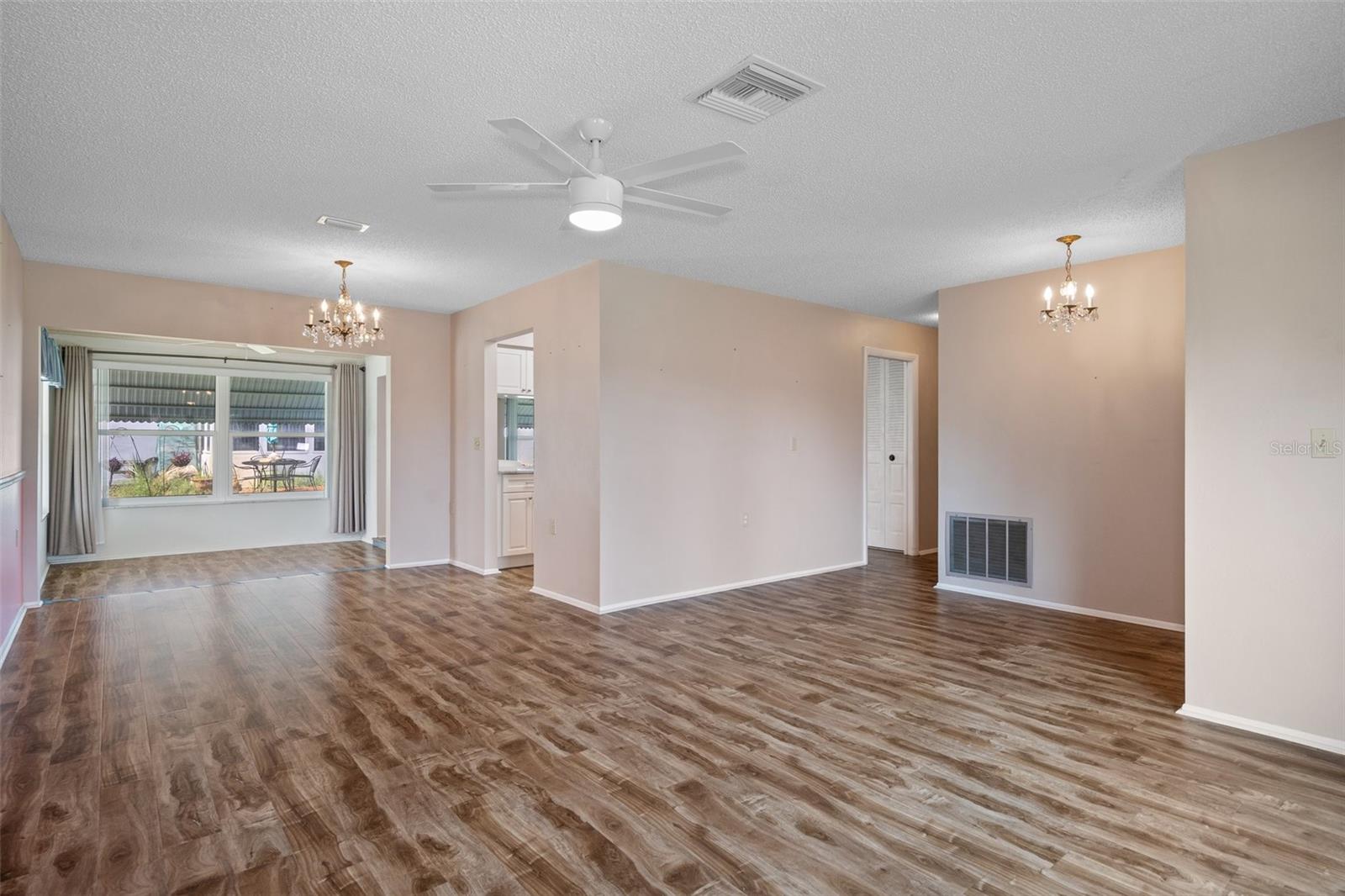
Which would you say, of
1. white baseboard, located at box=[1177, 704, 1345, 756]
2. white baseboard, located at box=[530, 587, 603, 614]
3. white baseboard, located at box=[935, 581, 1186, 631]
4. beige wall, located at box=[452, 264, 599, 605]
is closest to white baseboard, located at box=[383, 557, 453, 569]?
beige wall, located at box=[452, 264, 599, 605]

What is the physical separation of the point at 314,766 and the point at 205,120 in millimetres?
2628

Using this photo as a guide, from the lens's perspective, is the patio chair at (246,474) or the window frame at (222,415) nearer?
the window frame at (222,415)

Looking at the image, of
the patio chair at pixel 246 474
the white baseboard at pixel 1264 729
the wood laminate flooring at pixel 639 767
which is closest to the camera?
the wood laminate flooring at pixel 639 767

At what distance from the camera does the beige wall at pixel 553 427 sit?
5.34 metres

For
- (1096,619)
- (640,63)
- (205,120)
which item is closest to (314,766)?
(205,120)

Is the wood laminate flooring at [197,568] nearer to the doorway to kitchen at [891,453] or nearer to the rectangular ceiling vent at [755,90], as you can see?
the doorway to kitchen at [891,453]

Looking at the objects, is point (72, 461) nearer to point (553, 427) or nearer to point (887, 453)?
point (553, 427)

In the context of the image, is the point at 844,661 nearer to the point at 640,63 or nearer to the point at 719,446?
the point at 719,446

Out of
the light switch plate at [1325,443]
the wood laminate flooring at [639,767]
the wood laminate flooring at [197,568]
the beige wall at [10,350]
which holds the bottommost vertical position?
the wood laminate flooring at [197,568]

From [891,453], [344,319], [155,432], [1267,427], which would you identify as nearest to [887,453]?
[891,453]

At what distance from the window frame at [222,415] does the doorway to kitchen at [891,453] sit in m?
6.79

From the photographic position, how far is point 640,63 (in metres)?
2.47

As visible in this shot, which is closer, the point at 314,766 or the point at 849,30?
the point at 849,30

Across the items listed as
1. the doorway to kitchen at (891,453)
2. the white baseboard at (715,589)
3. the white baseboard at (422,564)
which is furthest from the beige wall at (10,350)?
the doorway to kitchen at (891,453)
